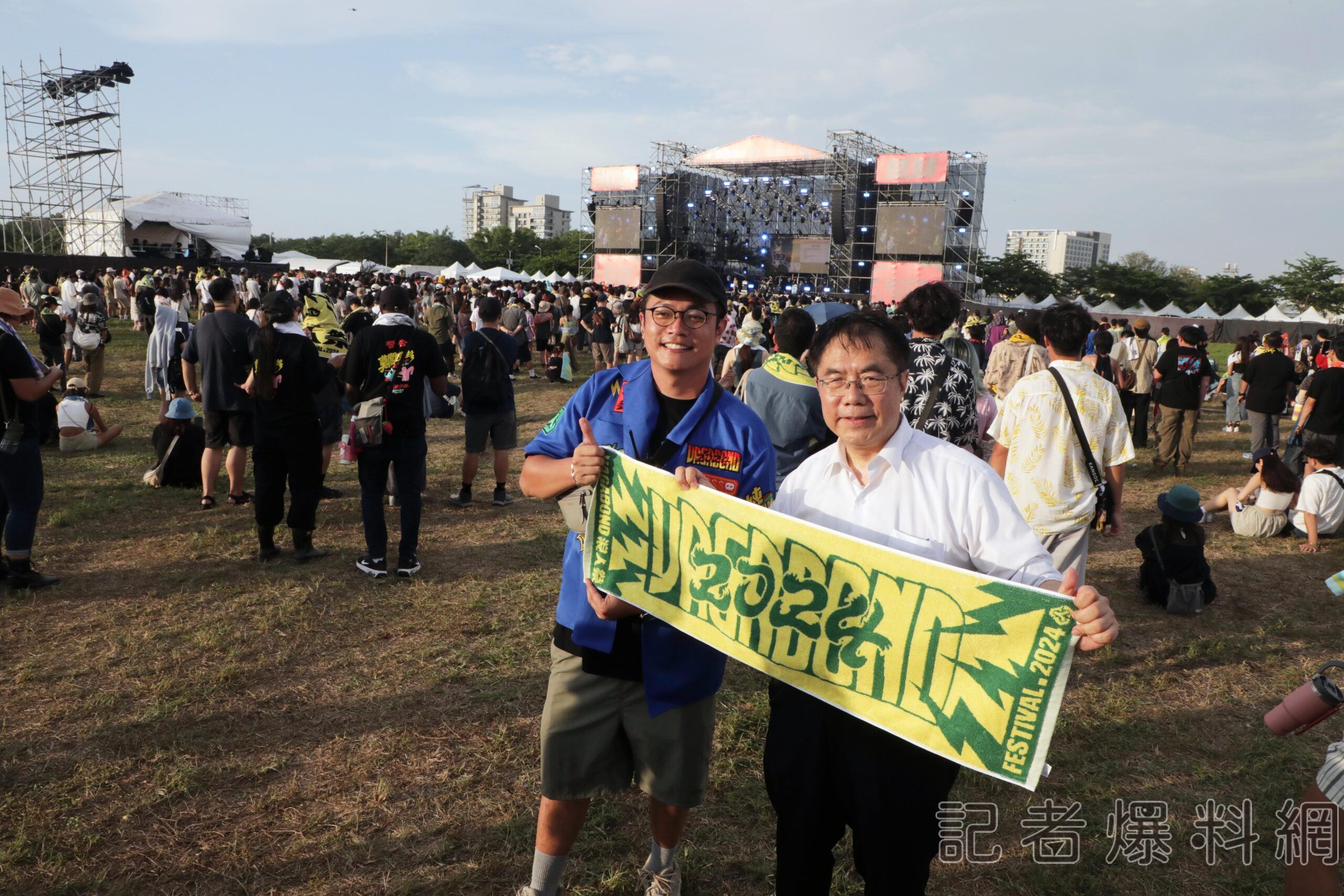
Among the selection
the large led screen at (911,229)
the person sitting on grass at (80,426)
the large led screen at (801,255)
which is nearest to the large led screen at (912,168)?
the large led screen at (911,229)

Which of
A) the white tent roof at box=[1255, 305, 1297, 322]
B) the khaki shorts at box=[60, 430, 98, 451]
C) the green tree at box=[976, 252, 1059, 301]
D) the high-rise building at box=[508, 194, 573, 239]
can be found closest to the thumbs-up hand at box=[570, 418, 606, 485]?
the khaki shorts at box=[60, 430, 98, 451]

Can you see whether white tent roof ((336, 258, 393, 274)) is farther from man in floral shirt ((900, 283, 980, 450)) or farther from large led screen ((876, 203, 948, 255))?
man in floral shirt ((900, 283, 980, 450))

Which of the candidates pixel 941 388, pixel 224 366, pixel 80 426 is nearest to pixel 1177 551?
pixel 941 388

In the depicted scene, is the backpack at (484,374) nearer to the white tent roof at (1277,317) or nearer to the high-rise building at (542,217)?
the white tent roof at (1277,317)

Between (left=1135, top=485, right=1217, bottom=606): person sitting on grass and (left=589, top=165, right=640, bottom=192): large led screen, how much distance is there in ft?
139

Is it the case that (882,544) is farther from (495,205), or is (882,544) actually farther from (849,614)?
(495,205)

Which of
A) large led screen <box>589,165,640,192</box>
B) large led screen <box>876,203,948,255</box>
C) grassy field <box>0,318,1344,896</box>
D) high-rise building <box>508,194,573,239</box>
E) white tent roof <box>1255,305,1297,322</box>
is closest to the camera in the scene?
grassy field <box>0,318,1344,896</box>

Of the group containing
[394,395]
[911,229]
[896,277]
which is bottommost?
[394,395]

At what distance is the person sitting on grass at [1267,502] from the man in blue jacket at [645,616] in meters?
6.99

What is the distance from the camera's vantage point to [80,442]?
27.8 ft

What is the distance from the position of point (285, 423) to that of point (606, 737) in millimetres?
3969

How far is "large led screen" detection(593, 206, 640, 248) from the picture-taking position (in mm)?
44625

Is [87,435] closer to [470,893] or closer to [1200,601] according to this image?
[470,893]

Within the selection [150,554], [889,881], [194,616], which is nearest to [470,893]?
[889,881]
